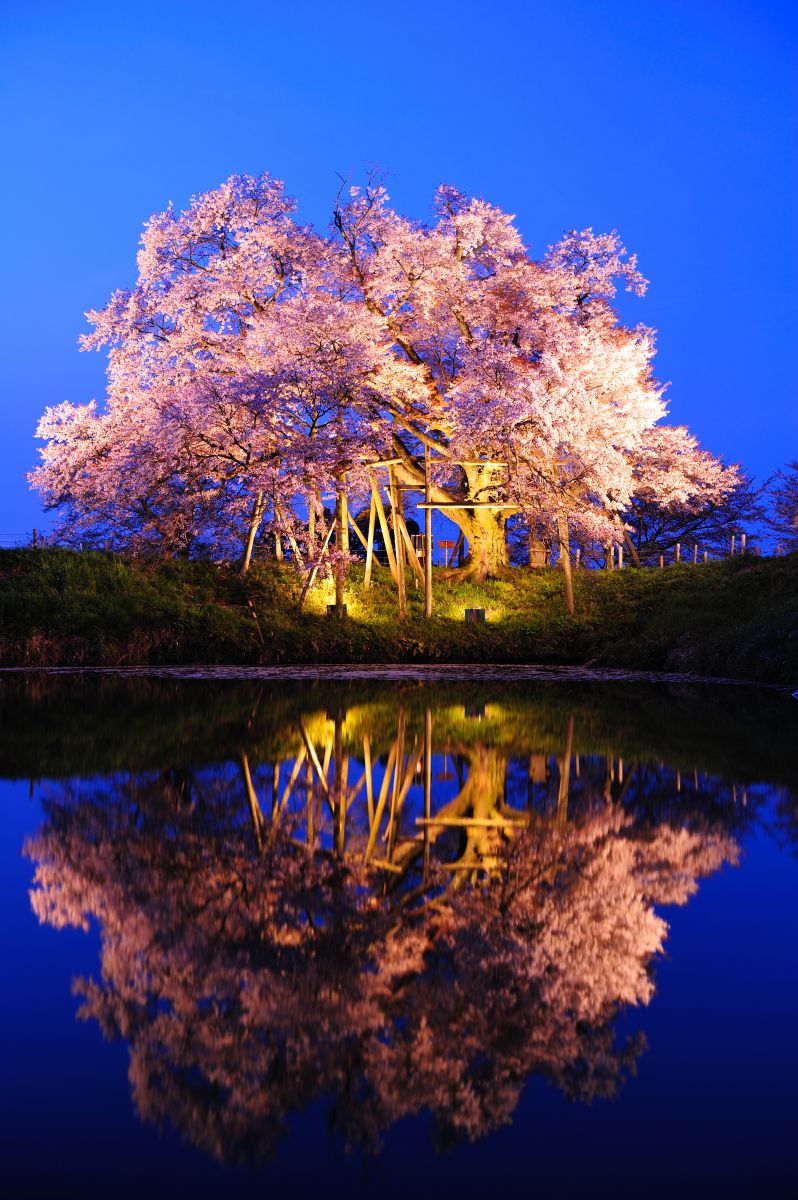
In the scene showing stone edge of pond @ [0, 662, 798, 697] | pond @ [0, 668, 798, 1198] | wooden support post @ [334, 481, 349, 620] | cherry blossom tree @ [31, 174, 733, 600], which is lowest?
pond @ [0, 668, 798, 1198]

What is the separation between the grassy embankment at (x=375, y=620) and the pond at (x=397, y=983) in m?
14.5

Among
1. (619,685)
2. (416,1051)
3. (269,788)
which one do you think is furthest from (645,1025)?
(619,685)

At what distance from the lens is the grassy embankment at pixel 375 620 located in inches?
940

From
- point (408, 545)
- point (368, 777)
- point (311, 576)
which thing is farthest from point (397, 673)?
point (368, 777)

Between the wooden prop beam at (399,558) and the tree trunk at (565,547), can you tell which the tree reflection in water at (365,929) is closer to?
the tree trunk at (565,547)

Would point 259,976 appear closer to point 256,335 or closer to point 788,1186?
point 788,1186

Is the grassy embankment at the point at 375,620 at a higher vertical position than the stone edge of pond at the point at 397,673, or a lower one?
higher

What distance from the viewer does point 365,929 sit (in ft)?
15.5

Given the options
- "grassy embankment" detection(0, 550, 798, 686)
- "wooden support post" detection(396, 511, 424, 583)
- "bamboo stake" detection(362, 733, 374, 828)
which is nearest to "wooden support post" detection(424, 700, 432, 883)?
"bamboo stake" detection(362, 733, 374, 828)

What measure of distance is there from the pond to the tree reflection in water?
0.01 m

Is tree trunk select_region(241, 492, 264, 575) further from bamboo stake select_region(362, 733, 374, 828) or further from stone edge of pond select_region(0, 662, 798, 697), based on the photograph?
bamboo stake select_region(362, 733, 374, 828)

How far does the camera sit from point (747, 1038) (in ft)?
11.8

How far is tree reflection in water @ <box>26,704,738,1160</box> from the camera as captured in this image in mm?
3217

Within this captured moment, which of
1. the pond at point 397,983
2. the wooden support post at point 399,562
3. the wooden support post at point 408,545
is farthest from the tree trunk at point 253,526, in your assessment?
the pond at point 397,983
